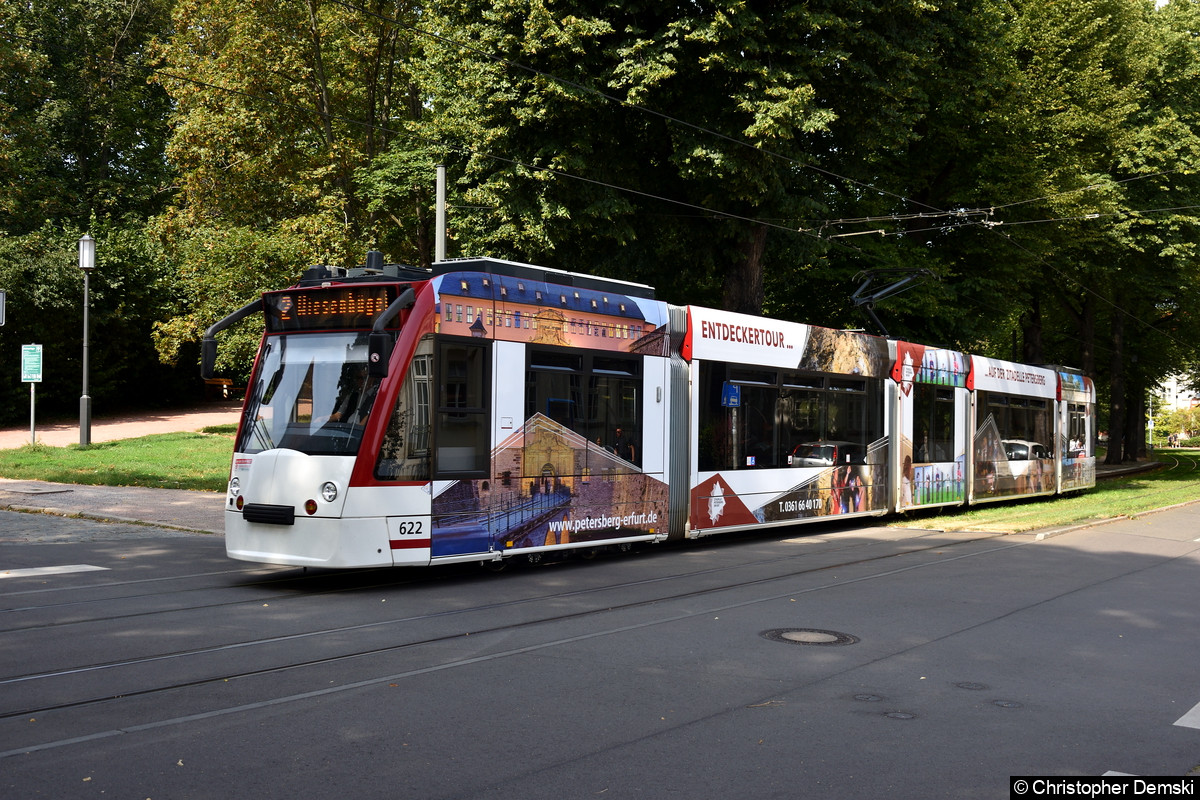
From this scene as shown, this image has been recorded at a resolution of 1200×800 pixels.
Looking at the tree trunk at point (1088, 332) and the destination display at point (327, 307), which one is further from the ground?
the tree trunk at point (1088, 332)

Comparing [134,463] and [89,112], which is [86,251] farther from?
[89,112]

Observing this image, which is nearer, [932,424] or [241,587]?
[241,587]

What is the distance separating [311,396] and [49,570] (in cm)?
399

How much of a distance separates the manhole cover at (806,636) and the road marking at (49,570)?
317 inches

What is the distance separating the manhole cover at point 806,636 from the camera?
8.62 meters

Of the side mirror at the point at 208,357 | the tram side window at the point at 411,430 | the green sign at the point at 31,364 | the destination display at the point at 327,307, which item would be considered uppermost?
the green sign at the point at 31,364

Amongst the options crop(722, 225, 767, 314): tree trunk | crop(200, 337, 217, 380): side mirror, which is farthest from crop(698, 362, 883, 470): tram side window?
crop(200, 337, 217, 380): side mirror

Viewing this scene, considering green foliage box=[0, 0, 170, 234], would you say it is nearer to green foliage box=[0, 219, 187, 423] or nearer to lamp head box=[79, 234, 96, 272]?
green foliage box=[0, 219, 187, 423]

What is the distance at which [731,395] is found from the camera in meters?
15.8

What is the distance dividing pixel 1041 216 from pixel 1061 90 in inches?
168

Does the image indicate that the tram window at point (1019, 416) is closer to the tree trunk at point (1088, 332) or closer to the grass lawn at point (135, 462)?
the tree trunk at point (1088, 332)

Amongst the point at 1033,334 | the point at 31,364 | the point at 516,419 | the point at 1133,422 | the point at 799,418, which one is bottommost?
the point at 516,419

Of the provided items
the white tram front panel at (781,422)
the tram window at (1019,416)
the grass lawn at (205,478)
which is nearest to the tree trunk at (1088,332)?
the grass lawn at (205,478)

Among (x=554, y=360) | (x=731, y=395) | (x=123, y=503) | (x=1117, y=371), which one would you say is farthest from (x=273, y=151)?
(x=1117, y=371)
